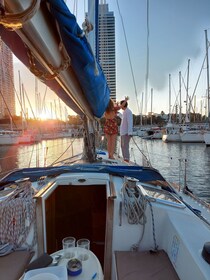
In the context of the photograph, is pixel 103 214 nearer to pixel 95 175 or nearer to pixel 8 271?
pixel 95 175

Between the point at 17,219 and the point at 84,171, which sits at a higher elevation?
the point at 84,171

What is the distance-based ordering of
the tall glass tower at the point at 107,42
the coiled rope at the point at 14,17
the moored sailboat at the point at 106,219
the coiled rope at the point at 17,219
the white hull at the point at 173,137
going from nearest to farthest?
the coiled rope at the point at 14,17, the moored sailboat at the point at 106,219, the coiled rope at the point at 17,219, the tall glass tower at the point at 107,42, the white hull at the point at 173,137

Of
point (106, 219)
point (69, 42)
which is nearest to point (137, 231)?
point (106, 219)

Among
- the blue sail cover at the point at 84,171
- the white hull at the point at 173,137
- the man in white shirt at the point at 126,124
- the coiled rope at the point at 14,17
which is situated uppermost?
the coiled rope at the point at 14,17

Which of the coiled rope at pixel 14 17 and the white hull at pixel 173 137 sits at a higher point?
the coiled rope at pixel 14 17

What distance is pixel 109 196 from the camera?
204 cm

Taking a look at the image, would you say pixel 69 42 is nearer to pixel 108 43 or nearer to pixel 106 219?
pixel 106 219

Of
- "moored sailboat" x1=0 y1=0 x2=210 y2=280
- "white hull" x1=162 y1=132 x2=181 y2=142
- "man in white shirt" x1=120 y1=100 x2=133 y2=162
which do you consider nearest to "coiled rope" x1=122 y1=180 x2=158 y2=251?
"moored sailboat" x1=0 y1=0 x2=210 y2=280

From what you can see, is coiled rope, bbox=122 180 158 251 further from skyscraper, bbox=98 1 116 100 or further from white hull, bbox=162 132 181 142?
white hull, bbox=162 132 181 142

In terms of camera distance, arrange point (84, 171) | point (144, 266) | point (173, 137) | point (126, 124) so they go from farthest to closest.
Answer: point (173, 137)
point (126, 124)
point (84, 171)
point (144, 266)

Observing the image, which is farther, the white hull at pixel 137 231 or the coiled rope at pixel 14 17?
the white hull at pixel 137 231

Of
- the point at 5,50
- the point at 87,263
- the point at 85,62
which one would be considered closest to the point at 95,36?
the point at 5,50

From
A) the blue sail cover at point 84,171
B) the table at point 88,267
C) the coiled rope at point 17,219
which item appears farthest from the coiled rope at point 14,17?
the blue sail cover at point 84,171

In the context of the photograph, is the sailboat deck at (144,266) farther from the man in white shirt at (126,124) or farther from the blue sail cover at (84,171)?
the man in white shirt at (126,124)
